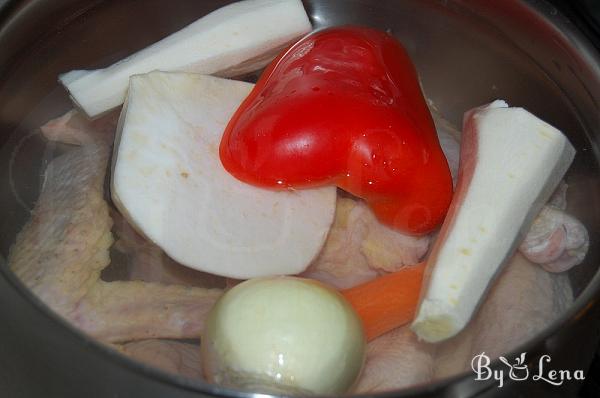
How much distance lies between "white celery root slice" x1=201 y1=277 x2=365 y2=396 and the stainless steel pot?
0.25 feet

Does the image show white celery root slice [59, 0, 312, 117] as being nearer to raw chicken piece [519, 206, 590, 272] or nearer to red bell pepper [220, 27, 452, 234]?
red bell pepper [220, 27, 452, 234]

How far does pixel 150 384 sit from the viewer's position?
48 centimetres

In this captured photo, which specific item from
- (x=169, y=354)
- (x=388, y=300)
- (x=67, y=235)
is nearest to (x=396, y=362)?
(x=388, y=300)

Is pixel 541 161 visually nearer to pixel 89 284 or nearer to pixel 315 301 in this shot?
pixel 315 301

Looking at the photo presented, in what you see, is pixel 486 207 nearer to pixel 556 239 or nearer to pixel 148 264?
pixel 556 239

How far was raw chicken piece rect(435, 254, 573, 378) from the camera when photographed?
589mm

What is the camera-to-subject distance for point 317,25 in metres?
0.83

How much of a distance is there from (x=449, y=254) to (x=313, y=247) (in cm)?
13

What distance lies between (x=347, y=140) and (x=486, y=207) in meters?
0.13

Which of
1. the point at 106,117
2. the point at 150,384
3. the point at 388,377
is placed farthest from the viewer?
the point at 106,117

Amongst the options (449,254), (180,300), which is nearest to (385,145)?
(449,254)

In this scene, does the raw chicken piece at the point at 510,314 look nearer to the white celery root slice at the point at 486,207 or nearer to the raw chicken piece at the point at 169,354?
the white celery root slice at the point at 486,207

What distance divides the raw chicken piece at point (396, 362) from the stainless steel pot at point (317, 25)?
0.26 ft

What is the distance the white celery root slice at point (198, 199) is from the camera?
633mm
